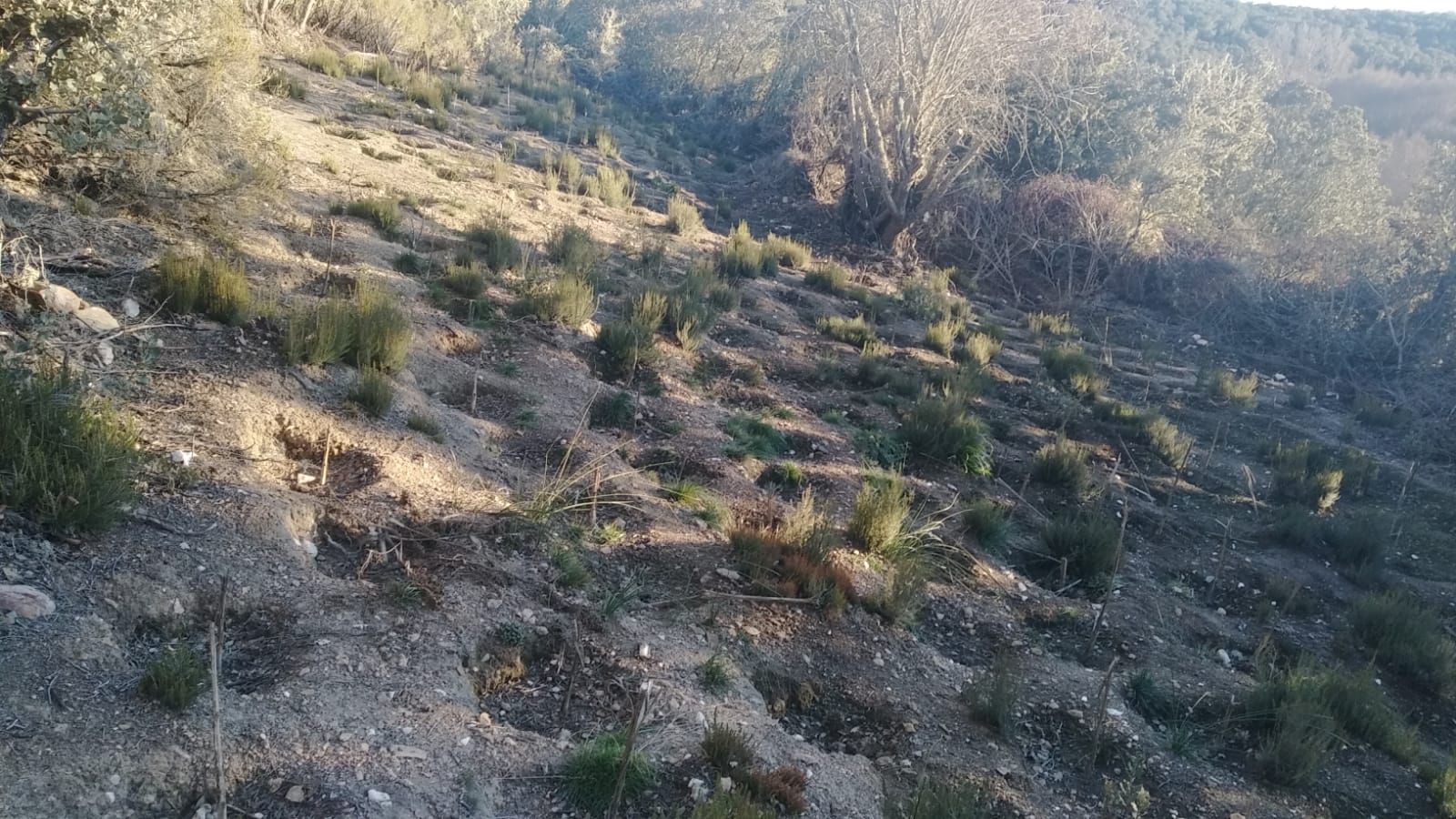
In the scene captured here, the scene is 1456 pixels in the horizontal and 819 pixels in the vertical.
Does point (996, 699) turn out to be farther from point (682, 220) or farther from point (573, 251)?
point (682, 220)

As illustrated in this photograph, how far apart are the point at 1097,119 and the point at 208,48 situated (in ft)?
51.9

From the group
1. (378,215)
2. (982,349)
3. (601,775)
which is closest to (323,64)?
(378,215)

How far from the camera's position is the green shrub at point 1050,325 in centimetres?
1302

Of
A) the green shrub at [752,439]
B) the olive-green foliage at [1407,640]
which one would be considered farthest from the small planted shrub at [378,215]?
the olive-green foliage at [1407,640]

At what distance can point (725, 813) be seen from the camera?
114 inches

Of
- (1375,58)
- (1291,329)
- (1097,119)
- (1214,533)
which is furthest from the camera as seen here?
(1375,58)

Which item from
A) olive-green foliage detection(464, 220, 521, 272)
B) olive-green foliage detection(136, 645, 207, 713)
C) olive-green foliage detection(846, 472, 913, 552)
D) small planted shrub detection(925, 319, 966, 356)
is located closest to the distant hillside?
small planted shrub detection(925, 319, 966, 356)

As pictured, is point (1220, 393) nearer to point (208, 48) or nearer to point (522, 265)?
point (522, 265)

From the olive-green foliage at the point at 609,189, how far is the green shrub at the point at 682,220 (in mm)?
705

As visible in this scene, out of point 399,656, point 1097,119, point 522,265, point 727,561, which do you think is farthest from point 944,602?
point 1097,119

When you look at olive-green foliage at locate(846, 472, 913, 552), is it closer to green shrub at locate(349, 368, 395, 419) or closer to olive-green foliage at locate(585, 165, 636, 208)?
green shrub at locate(349, 368, 395, 419)

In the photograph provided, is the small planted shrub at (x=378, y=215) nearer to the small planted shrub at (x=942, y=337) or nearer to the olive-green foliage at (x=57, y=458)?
the olive-green foliage at (x=57, y=458)

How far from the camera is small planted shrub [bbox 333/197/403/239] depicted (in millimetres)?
8414

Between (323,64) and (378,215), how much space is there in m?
7.79
